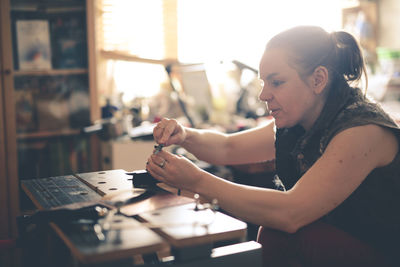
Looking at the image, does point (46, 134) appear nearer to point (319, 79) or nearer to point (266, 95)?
point (266, 95)

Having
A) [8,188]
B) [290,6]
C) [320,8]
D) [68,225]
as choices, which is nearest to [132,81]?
[8,188]

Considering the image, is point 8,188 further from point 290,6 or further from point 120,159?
point 290,6

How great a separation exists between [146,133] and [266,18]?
67.4 inches

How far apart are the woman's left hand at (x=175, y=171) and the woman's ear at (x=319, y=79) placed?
1.45 ft

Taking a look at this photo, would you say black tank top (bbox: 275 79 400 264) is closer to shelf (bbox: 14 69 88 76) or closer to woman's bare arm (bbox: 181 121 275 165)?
woman's bare arm (bbox: 181 121 275 165)

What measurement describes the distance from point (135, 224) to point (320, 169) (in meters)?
0.48

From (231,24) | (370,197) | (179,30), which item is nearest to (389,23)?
(231,24)

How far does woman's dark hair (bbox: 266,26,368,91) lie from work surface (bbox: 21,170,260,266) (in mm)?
520

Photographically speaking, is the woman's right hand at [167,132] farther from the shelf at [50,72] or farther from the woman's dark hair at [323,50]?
the shelf at [50,72]

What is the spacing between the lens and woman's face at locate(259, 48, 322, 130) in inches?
50.7

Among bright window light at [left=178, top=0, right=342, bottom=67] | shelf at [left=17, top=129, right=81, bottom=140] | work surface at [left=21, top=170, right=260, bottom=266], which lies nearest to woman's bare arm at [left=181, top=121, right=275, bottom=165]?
work surface at [left=21, top=170, right=260, bottom=266]

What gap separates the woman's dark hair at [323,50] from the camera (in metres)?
1.28

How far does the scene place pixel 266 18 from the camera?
3.68 m

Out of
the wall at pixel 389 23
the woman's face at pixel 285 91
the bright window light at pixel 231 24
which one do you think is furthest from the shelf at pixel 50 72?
the wall at pixel 389 23
